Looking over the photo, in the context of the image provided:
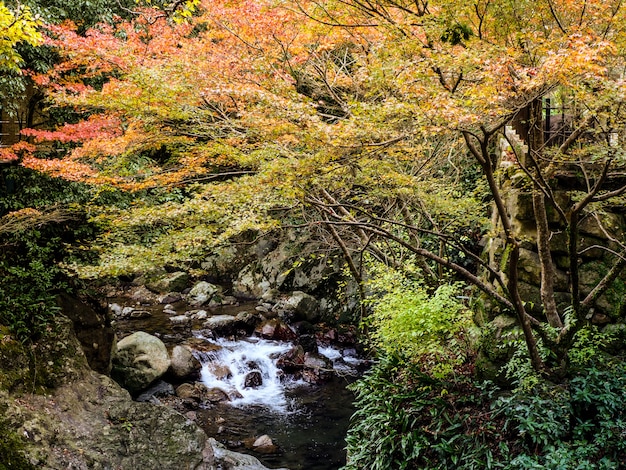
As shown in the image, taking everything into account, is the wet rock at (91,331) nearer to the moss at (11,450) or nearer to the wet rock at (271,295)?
the moss at (11,450)

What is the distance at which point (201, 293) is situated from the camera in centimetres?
1648

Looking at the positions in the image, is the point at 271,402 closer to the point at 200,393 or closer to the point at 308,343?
the point at 200,393

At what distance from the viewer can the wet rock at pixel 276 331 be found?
13.2 meters

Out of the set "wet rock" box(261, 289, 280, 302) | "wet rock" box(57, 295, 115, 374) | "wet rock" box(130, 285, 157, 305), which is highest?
"wet rock" box(57, 295, 115, 374)

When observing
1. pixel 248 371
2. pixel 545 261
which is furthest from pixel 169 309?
pixel 545 261

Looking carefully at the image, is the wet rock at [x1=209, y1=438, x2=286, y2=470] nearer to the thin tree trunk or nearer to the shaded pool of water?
the shaded pool of water

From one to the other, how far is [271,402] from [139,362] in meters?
3.11

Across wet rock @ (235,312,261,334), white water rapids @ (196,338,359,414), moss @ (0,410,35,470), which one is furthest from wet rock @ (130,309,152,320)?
moss @ (0,410,35,470)

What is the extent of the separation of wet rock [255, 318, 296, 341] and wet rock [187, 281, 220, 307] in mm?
3443

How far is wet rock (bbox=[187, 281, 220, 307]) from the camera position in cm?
1609

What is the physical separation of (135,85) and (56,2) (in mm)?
4423

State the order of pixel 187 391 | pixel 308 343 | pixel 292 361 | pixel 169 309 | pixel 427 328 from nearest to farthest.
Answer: pixel 427 328 → pixel 187 391 → pixel 292 361 → pixel 308 343 → pixel 169 309

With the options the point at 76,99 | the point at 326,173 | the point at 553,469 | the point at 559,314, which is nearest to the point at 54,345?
the point at 76,99

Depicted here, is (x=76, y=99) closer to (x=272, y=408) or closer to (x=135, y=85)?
(x=135, y=85)
